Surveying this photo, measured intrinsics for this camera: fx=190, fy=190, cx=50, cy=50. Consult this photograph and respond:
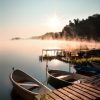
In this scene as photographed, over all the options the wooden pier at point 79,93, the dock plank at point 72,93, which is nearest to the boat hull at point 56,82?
the wooden pier at point 79,93

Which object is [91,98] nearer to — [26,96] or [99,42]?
[26,96]

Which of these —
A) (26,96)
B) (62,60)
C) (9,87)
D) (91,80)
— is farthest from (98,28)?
(91,80)

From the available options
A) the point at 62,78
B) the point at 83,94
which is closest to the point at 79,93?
the point at 83,94

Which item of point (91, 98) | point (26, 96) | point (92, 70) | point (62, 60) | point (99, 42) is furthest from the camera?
point (99, 42)

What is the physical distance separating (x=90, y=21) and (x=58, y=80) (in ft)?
323

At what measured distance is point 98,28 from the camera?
114 metres

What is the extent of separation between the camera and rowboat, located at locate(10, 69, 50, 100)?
2125 centimetres

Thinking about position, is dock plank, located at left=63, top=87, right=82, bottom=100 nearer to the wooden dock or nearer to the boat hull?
the wooden dock

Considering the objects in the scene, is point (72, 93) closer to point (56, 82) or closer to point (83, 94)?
point (83, 94)

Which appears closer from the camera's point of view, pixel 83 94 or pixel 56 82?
pixel 83 94

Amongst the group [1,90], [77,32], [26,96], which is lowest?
[1,90]

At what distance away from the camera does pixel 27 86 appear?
25.2 meters

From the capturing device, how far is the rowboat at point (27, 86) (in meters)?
21.2

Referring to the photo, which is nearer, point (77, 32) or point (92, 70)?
point (92, 70)
